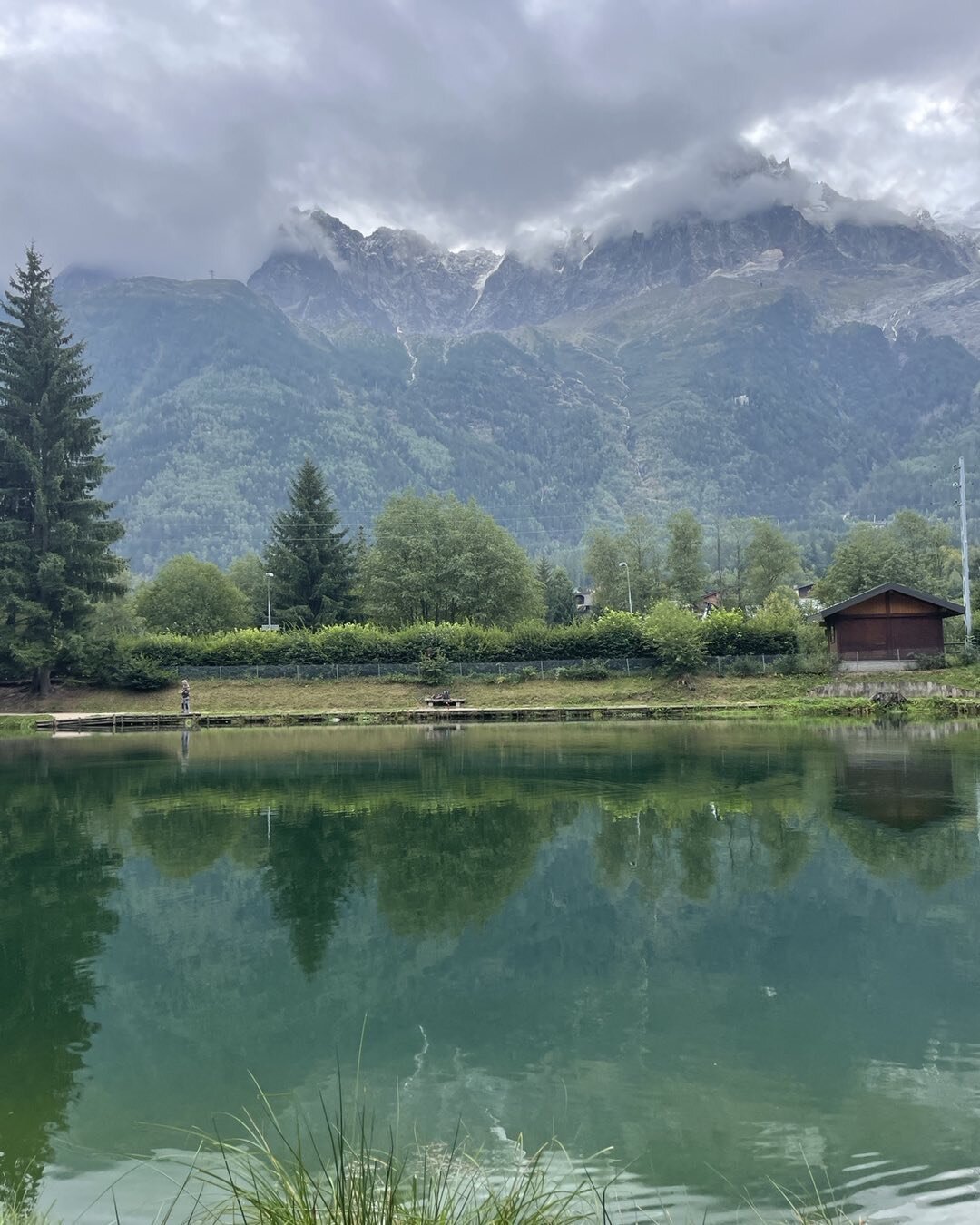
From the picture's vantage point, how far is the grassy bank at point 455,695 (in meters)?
47.3

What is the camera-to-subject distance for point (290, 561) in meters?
66.7

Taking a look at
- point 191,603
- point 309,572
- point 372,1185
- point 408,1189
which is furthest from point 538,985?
point 191,603

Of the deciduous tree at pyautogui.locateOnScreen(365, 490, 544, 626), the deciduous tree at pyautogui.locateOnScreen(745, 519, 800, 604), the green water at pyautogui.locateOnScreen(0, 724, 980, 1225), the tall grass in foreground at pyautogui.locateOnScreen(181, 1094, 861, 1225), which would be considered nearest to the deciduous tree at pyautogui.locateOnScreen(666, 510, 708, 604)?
the deciduous tree at pyautogui.locateOnScreen(745, 519, 800, 604)

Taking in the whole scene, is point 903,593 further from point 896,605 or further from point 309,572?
point 309,572

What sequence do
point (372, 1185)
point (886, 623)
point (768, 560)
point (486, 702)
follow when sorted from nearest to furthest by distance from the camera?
point (372, 1185) → point (886, 623) → point (486, 702) → point (768, 560)

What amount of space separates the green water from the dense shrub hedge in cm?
3393

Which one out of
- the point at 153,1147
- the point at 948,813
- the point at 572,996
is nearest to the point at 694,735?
the point at 948,813

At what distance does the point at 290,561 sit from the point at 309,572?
1548 mm

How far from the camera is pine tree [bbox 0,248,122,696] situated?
171ft

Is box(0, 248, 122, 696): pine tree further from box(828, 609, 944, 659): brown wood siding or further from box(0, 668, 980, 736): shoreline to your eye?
box(828, 609, 944, 659): brown wood siding

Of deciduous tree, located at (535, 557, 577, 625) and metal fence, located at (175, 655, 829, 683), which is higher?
deciduous tree, located at (535, 557, 577, 625)

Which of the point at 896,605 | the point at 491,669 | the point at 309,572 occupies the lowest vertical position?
the point at 491,669

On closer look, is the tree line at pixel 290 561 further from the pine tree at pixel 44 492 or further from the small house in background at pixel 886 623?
the small house in background at pixel 886 623

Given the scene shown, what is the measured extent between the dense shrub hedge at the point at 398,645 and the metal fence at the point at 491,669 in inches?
23.7
